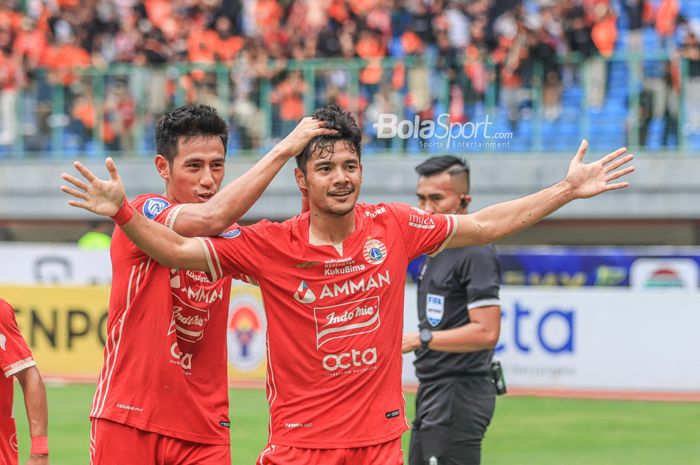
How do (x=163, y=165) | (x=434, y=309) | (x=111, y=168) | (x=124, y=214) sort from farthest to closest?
A: 1. (x=434, y=309)
2. (x=163, y=165)
3. (x=124, y=214)
4. (x=111, y=168)

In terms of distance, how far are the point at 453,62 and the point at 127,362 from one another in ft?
43.2

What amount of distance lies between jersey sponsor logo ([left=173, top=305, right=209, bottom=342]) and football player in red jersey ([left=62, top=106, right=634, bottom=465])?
0.42 metres

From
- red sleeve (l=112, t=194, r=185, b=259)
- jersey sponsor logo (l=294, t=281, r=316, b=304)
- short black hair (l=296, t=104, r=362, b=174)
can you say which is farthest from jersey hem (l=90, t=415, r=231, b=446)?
short black hair (l=296, t=104, r=362, b=174)

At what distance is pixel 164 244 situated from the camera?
5125mm

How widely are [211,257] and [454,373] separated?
2403 millimetres

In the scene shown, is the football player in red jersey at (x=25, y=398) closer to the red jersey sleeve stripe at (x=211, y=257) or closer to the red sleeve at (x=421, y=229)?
the red jersey sleeve stripe at (x=211, y=257)

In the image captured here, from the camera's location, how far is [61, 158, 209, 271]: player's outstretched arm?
16.3 ft

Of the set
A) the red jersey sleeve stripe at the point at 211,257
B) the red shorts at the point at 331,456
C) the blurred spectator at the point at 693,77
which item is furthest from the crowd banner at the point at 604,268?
the red jersey sleeve stripe at the point at 211,257

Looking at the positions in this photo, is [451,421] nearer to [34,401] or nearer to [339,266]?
[339,266]

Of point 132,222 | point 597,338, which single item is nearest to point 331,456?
point 132,222

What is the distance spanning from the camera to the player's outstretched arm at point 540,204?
18.4ft

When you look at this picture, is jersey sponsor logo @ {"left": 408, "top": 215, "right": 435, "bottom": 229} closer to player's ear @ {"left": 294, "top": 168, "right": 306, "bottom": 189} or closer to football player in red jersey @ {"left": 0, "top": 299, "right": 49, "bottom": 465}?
player's ear @ {"left": 294, "top": 168, "right": 306, "bottom": 189}

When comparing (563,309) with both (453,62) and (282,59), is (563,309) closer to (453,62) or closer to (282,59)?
(453,62)

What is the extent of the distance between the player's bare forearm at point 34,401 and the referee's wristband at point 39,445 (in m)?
0.02
